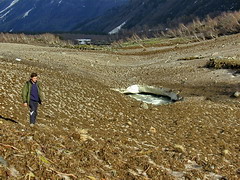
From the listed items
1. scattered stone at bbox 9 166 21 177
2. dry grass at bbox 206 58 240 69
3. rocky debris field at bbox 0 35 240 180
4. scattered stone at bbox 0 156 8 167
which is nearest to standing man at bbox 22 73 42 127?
rocky debris field at bbox 0 35 240 180

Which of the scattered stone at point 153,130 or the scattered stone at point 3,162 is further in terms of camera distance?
the scattered stone at point 153,130

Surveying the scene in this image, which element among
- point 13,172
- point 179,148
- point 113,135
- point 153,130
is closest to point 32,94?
point 113,135

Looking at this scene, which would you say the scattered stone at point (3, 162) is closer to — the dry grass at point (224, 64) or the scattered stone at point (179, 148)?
the scattered stone at point (179, 148)

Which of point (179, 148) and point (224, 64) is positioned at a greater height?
point (224, 64)

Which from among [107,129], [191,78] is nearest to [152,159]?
[107,129]

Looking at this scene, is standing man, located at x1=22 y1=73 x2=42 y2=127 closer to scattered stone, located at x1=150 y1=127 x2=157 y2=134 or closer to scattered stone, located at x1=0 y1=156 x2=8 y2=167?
scattered stone, located at x1=0 y1=156 x2=8 y2=167

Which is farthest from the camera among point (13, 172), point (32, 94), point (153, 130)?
point (153, 130)

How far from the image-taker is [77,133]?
1702 cm

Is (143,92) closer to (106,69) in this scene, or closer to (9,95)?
(106,69)

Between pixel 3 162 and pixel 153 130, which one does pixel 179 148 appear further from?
pixel 3 162

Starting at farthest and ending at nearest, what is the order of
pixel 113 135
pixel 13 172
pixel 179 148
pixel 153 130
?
pixel 153 130 < pixel 113 135 < pixel 179 148 < pixel 13 172

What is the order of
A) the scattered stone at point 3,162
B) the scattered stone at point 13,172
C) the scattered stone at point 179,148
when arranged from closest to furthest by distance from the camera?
the scattered stone at point 13,172 < the scattered stone at point 3,162 < the scattered stone at point 179,148

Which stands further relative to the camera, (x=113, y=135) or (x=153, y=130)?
(x=153, y=130)

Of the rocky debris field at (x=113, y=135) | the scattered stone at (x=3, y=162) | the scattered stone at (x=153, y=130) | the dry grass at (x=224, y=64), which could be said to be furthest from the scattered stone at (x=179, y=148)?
the dry grass at (x=224, y=64)
